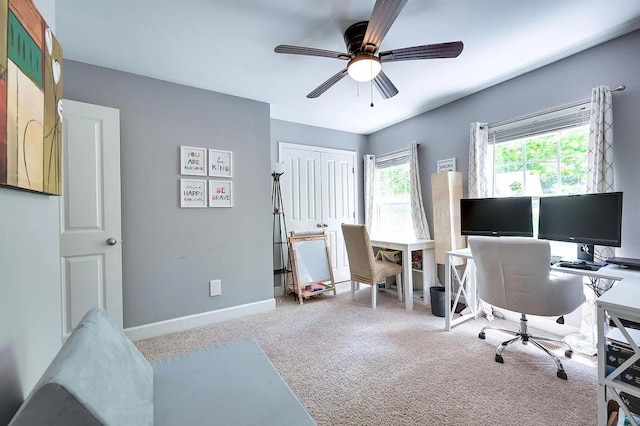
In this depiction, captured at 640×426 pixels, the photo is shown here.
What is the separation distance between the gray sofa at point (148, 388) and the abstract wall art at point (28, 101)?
0.55 m

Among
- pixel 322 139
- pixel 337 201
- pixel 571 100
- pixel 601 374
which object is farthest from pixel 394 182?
pixel 601 374

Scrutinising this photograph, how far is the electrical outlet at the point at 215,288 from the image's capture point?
2.79 metres

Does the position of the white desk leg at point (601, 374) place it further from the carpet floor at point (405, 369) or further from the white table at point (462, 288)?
the white table at point (462, 288)

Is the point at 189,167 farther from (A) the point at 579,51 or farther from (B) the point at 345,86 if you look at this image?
(A) the point at 579,51

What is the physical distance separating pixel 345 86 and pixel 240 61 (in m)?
1.06

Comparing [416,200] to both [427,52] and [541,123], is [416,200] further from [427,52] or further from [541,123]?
[427,52]

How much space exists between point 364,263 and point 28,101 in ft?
9.48

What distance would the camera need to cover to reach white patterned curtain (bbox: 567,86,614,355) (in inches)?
79.4

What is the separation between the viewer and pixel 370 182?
4352 millimetres

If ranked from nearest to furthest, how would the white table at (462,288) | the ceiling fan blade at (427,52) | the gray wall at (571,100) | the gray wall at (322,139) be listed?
the ceiling fan blade at (427,52), the gray wall at (571,100), the white table at (462,288), the gray wall at (322,139)

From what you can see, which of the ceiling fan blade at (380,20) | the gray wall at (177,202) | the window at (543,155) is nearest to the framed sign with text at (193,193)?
the gray wall at (177,202)

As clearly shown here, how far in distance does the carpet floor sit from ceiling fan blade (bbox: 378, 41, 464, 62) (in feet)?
6.74

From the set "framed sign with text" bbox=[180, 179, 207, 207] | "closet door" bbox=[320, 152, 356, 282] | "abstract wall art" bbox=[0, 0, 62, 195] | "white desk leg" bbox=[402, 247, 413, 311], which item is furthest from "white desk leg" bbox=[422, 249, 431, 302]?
Result: "abstract wall art" bbox=[0, 0, 62, 195]

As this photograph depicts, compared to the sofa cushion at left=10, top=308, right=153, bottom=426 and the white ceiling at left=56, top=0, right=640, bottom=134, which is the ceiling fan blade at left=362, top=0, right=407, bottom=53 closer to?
the white ceiling at left=56, top=0, right=640, bottom=134
